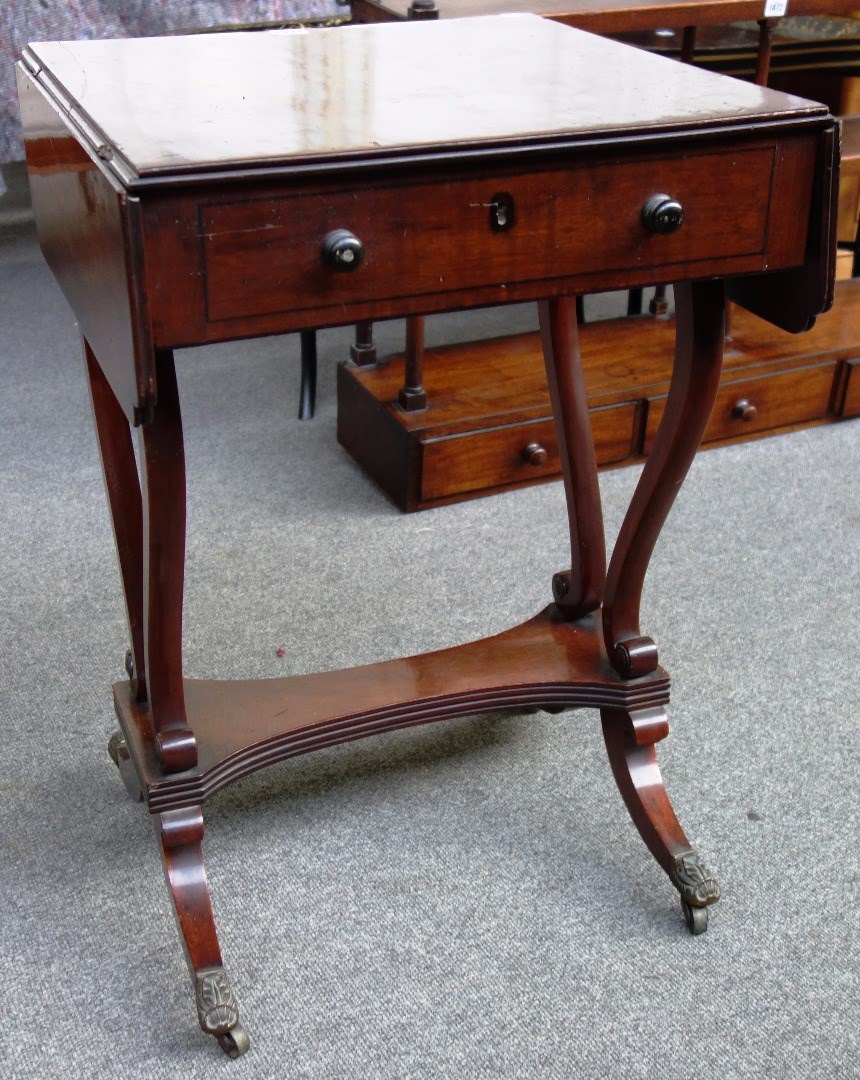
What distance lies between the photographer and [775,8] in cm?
235

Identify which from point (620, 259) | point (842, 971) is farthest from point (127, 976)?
point (620, 259)

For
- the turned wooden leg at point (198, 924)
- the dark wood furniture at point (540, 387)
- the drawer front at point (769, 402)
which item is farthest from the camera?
the drawer front at point (769, 402)

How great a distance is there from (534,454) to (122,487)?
3.53 feet

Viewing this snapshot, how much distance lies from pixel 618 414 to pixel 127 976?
1.45 m

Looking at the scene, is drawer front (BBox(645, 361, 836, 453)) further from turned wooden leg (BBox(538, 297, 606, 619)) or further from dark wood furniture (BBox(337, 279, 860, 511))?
turned wooden leg (BBox(538, 297, 606, 619))

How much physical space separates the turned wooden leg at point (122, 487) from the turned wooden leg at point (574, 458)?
1.69 feet

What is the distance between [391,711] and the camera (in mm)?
1527

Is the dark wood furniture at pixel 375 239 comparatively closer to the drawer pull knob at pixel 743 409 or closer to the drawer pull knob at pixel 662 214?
the drawer pull knob at pixel 662 214

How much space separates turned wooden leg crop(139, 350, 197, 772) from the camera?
46.2 inches

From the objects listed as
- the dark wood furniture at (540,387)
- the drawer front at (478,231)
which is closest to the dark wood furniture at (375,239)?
the drawer front at (478,231)

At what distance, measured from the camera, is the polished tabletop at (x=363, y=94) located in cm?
107

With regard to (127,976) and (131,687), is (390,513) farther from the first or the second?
(127,976)

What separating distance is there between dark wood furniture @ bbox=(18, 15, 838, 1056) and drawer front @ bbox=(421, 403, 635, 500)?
2.39 ft

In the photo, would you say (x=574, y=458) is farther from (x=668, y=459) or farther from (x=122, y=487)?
(x=122, y=487)
